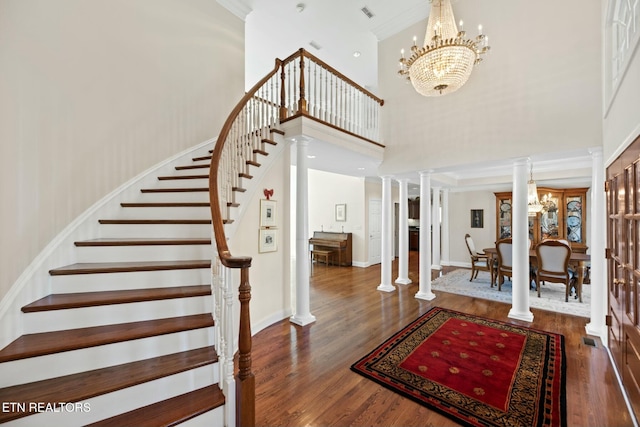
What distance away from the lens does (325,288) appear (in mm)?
5348

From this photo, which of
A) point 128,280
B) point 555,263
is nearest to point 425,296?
point 555,263

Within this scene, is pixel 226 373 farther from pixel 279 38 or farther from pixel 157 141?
pixel 279 38

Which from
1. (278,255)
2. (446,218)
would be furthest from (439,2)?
(446,218)

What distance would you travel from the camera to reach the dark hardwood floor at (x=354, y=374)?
1.94 metres

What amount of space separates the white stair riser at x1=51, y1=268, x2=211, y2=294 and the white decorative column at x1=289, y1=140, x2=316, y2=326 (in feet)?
4.86

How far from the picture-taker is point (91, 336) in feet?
5.57

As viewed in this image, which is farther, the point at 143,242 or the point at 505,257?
the point at 505,257

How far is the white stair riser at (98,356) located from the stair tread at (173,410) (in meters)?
0.32

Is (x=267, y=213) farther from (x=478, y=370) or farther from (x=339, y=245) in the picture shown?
(x=339, y=245)

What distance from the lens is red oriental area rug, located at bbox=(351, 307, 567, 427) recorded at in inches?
78.7

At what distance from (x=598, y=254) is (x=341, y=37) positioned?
18.5 feet

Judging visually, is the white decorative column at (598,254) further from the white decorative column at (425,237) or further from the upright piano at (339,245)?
the upright piano at (339,245)

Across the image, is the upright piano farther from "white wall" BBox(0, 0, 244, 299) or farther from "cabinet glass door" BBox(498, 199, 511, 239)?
"white wall" BBox(0, 0, 244, 299)

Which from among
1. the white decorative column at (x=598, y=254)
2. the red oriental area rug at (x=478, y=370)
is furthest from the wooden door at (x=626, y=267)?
the white decorative column at (x=598, y=254)
